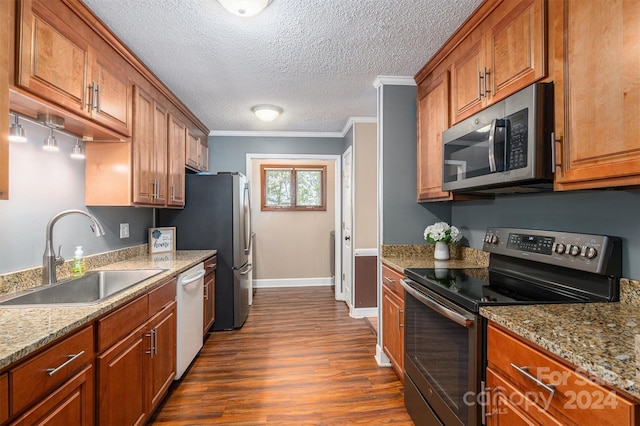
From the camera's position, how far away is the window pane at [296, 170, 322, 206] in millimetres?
5348

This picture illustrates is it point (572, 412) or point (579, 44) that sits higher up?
point (579, 44)

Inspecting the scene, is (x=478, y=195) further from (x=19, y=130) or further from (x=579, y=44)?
(x=19, y=130)

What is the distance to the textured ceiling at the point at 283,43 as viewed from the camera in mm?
1670

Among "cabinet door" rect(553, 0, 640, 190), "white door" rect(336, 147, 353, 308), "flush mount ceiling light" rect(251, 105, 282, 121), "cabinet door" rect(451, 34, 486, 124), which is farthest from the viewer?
"white door" rect(336, 147, 353, 308)

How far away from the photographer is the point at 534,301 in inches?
48.3

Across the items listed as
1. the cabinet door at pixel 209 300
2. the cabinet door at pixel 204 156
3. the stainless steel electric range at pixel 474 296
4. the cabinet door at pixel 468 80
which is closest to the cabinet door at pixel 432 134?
the cabinet door at pixel 468 80

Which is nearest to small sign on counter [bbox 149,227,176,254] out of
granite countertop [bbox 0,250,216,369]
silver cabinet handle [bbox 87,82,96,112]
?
granite countertop [bbox 0,250,216,369]

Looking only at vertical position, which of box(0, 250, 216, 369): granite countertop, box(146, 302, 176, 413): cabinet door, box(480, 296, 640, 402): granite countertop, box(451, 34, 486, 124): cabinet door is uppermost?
box(451, 34, 486, 124): cabinet door

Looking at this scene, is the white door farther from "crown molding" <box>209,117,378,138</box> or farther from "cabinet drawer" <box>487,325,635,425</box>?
"cabinet drawer" <box>487,325,635,425</box>

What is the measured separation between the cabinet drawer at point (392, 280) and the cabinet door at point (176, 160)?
1.99 m

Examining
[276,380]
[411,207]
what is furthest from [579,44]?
[276,380]

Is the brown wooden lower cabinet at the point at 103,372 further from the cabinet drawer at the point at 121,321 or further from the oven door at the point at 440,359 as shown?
the oven door at the point at 440,359

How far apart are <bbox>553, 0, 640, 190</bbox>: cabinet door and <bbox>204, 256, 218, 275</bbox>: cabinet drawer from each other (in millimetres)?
2715

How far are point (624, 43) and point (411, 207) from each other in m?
1.70
